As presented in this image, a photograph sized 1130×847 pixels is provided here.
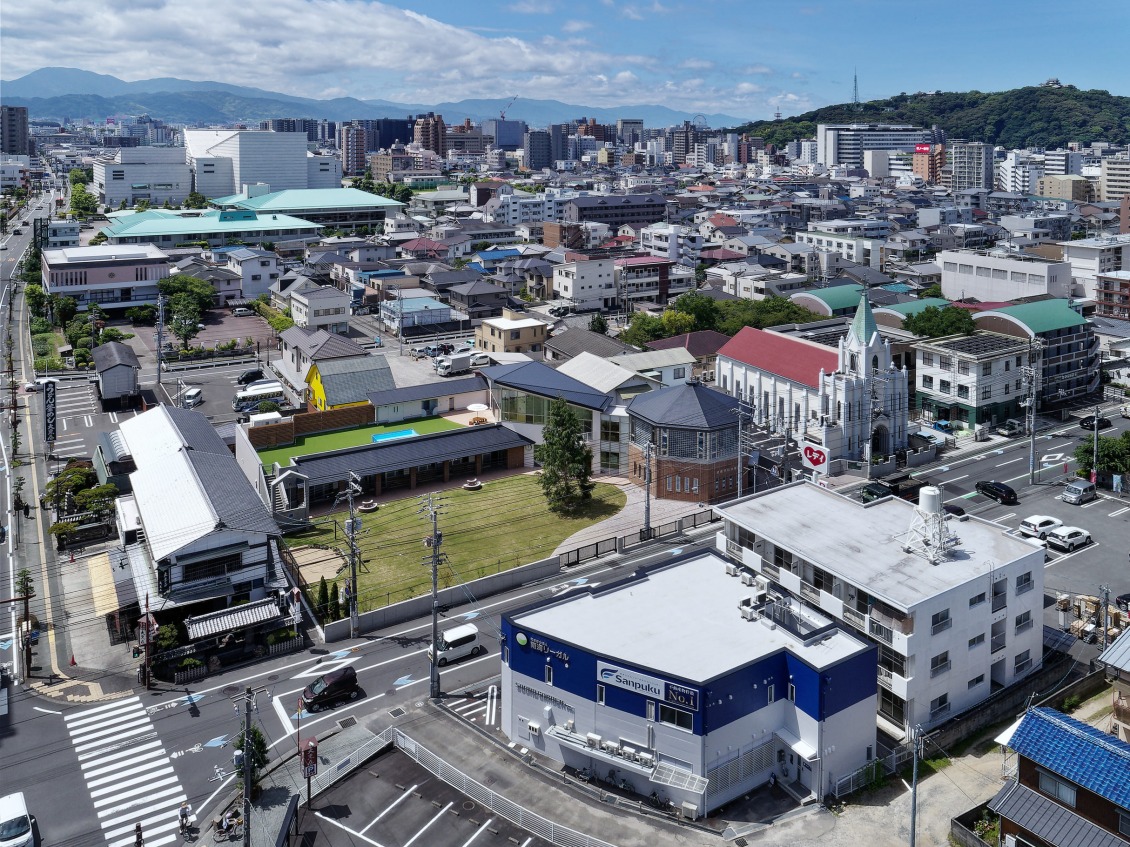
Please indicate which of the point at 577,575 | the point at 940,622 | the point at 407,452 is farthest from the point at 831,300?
the point at 940,622

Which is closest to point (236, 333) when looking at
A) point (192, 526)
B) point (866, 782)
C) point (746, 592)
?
point (192, 526)

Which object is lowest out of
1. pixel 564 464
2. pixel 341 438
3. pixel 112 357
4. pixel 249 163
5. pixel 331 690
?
pixel 331 690

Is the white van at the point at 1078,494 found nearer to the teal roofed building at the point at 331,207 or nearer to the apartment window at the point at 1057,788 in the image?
the apartment window at the point at 1057,788

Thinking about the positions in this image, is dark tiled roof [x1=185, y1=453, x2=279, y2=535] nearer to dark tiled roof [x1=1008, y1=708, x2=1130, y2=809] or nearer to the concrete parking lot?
the concrete parking lot

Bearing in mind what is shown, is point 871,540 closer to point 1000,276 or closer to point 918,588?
point 918,588

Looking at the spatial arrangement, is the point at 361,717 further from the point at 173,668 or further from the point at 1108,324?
the point at 1108,324

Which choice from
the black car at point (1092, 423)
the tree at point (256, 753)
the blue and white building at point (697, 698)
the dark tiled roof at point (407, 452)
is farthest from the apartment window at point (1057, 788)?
the black car at point (1092, 423)
